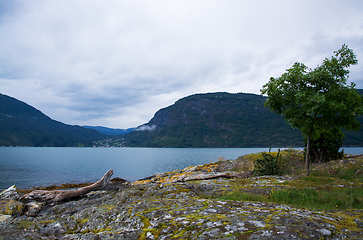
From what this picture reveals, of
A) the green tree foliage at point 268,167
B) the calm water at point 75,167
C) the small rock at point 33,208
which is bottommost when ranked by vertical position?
the calm water at point 75,167

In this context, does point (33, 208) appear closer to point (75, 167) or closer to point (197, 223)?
point (197, 223)

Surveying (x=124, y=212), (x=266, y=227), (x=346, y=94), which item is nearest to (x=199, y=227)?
(x=266, y=227)

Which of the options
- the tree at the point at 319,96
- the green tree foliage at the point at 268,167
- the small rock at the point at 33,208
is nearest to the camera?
the small rock at the point at 33,208

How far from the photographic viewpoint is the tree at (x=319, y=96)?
8.38m

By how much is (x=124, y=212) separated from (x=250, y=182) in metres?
5.44

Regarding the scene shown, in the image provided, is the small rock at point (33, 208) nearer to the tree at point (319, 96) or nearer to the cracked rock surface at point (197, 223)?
the cracked rock surface at point (197, 223)

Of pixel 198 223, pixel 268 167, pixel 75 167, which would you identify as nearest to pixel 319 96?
pixel 268 167

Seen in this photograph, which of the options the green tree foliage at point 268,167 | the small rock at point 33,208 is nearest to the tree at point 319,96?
the green tree foliage at point 268,167

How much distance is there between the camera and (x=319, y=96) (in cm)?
827

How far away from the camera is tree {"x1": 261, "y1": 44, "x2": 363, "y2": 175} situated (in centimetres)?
838

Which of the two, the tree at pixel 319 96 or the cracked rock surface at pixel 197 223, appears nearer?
the cracked rock surface at pixel 197 223

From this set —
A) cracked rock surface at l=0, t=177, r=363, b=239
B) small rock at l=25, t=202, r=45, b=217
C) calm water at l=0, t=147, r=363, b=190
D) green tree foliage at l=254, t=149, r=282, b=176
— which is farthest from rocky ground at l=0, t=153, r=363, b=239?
calm water at l=0, t=147, r=363, b=190

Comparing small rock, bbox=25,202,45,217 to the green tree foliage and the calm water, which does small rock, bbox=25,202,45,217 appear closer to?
the green tree foliage

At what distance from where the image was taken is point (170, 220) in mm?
4082
